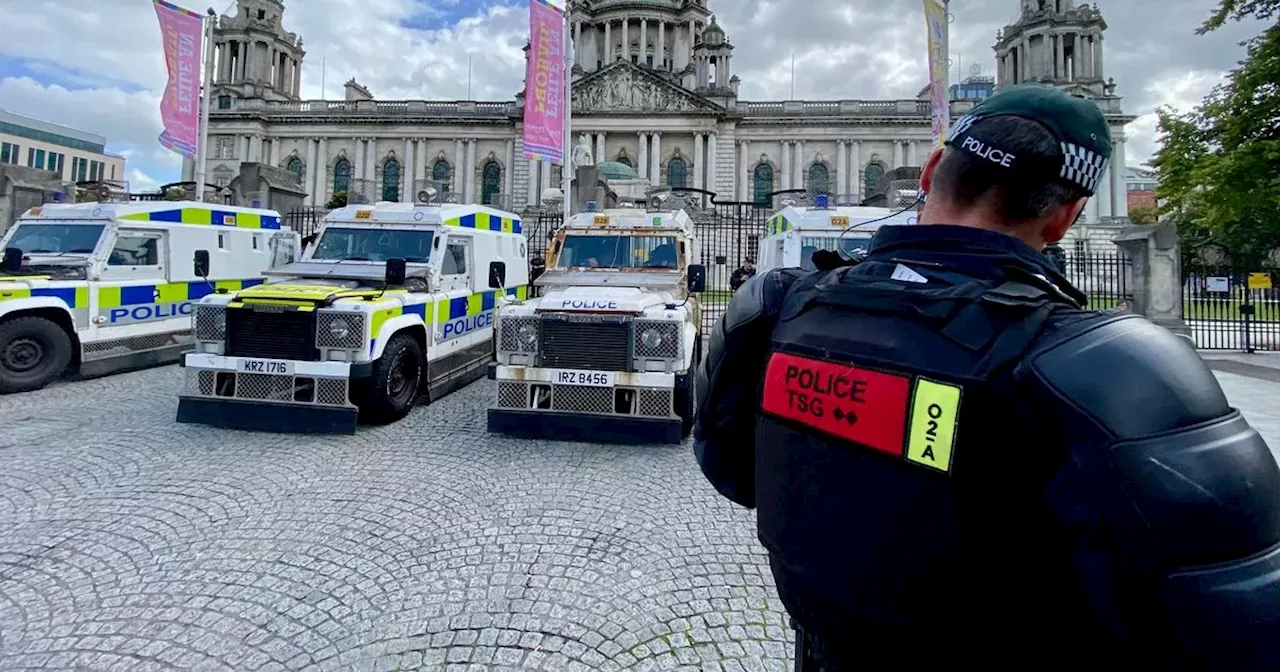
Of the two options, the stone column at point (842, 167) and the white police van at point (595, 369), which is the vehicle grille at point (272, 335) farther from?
the stone column at point (842, 167)

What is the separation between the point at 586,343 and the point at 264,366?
347cm

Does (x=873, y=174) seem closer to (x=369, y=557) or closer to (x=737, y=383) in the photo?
(x=369, y=557)

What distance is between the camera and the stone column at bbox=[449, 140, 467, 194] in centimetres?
5953

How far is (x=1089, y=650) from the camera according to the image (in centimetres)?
107

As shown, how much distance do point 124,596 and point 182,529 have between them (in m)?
0.97

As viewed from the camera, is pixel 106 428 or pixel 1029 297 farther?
pixel 106 428

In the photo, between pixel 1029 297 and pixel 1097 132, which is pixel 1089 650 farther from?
pixel 1097 132

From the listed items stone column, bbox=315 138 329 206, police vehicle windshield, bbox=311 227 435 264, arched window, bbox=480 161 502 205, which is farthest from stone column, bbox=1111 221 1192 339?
stone column, bbox=315 138 329 206

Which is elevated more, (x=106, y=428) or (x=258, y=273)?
Answer: (x=258, y=273)

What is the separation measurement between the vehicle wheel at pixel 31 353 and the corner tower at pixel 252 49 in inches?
2501

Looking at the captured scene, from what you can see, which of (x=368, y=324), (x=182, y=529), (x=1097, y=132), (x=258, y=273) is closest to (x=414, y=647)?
(x=182, y=529)

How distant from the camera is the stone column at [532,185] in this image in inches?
2206

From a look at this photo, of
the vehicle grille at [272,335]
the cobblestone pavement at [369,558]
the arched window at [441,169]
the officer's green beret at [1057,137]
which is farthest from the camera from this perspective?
the arched window at [441,169]

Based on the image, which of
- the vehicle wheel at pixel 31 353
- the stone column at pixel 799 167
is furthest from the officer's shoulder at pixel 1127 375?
the stone column at pixel 799 167
